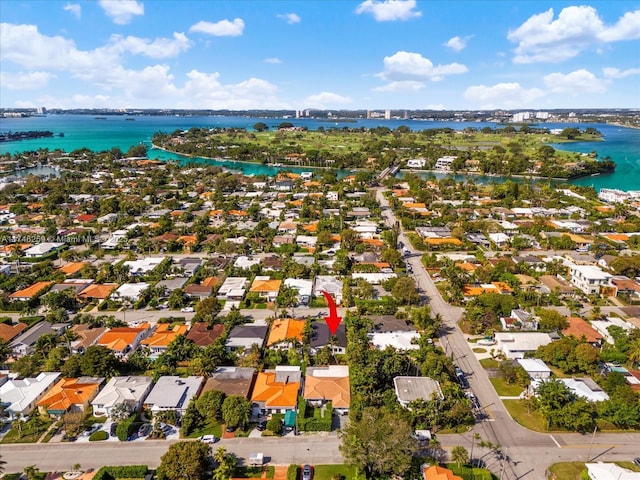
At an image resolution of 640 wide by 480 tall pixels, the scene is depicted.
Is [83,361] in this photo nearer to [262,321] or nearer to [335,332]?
[262,321]

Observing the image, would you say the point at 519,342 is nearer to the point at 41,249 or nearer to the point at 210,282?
the point at 210,282

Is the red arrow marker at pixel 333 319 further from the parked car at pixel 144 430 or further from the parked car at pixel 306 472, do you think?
the parked car at pixel 144 430

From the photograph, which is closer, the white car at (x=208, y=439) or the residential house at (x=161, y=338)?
the white car at (x=208, y=439)

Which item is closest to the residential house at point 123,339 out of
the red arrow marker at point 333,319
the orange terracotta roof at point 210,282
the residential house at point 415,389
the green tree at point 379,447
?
the orange terracotta roof at point 210,282

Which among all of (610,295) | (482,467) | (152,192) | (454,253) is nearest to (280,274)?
(454,253)

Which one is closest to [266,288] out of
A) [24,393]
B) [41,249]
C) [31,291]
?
[24,393]

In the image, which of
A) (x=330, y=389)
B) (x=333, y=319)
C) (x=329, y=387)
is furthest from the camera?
(x=333, y=319)

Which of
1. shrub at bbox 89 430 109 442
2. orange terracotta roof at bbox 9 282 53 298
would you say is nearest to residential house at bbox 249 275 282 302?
shrub at bbox 89 430 109 442
